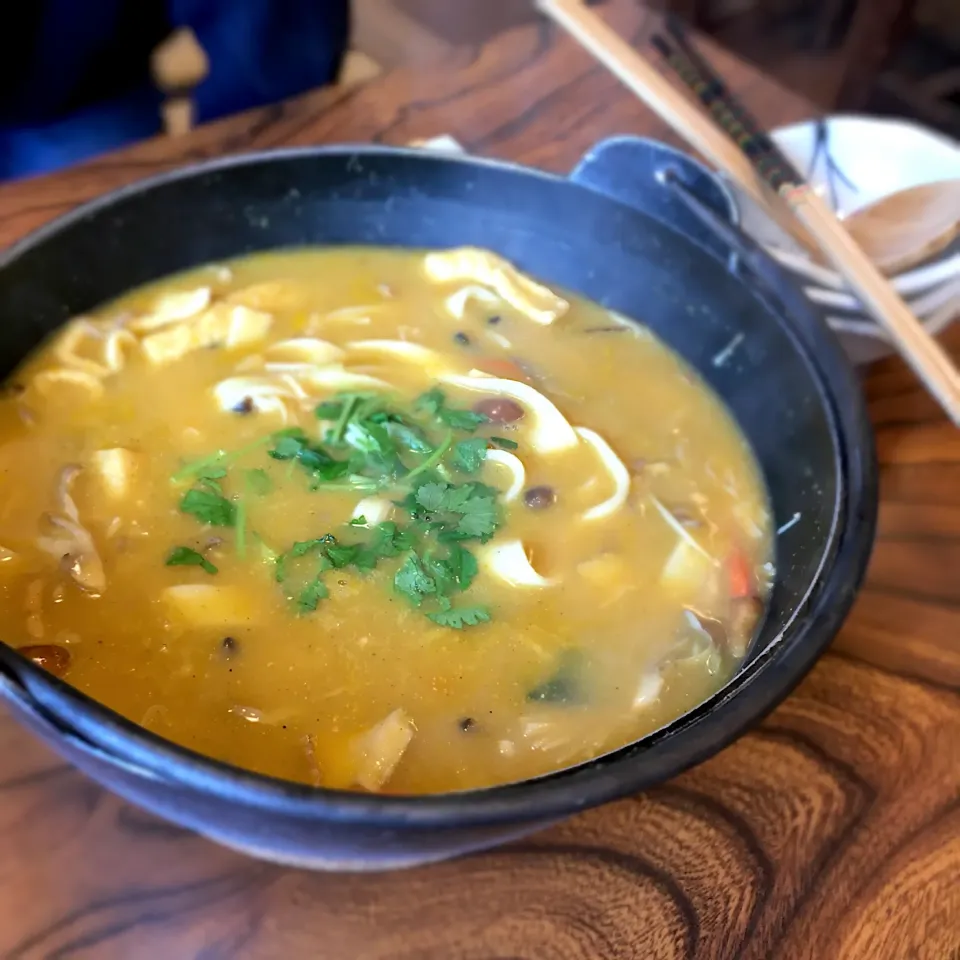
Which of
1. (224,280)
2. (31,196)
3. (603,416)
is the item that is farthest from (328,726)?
(31,196)

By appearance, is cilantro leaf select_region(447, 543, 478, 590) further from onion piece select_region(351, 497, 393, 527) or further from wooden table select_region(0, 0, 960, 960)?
wooden table select_region(0, 0, 960, 960)

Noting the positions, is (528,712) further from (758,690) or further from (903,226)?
(903,226)

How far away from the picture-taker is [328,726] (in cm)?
98

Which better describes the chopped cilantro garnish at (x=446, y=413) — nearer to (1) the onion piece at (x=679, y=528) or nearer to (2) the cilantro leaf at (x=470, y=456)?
(2) the cilantro leaf at (x=470, y=456)

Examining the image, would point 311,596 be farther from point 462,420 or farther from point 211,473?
point 462,420

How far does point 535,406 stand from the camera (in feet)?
4.42

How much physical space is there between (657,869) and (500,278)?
94 centimetres

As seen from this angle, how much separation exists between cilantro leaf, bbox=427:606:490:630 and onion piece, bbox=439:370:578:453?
311mm

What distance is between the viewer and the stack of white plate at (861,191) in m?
1.28

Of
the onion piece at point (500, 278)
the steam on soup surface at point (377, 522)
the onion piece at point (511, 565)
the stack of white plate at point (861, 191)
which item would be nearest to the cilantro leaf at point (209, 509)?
the steam on soup surface at point (377, 522)

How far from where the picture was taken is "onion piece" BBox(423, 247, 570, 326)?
1488 millimetres

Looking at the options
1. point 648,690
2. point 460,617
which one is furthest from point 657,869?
point 460,617

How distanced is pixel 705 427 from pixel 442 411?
39 centimetres

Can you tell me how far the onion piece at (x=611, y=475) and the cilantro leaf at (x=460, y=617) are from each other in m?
0.22
